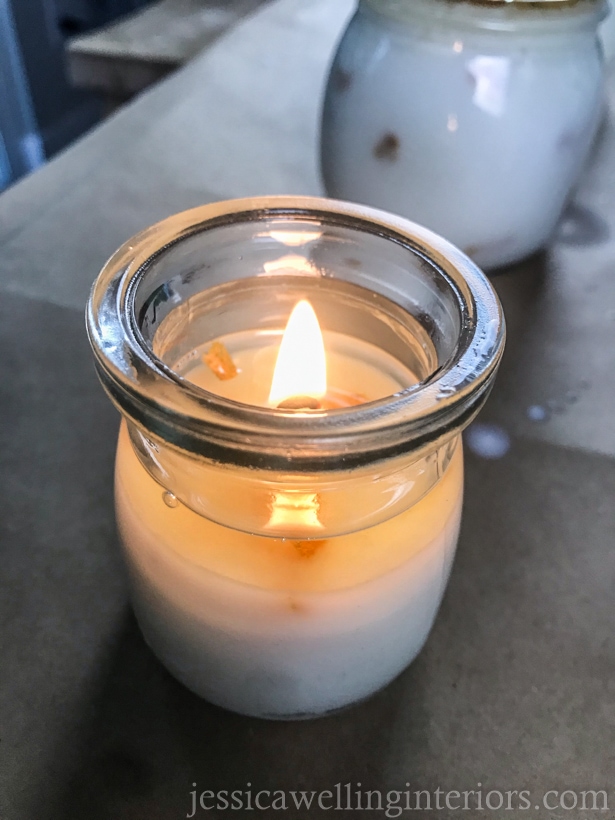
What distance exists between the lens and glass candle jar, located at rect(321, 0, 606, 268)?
18.1 inches

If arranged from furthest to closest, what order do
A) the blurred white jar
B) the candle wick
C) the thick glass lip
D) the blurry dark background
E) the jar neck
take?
the blurry dark background, the blurred white jar, the jar neck, the candle wick, the thick glass lip

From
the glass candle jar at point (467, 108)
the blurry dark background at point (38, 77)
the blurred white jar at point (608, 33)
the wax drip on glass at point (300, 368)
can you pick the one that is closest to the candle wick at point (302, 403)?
the wax drip on glass at point (300, 368)

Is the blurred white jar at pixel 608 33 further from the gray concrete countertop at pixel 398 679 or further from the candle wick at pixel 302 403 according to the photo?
the candle wick at pixel 302 403

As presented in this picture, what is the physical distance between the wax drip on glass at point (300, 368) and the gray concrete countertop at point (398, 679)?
0.14 meters

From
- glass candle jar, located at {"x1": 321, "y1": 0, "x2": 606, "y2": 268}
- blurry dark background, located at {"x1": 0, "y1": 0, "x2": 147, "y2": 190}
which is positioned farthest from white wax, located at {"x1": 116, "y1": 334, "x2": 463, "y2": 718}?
blurry dark background, located at {"x1": 0, "y1": 0, "x2": 147, "y2": 190}

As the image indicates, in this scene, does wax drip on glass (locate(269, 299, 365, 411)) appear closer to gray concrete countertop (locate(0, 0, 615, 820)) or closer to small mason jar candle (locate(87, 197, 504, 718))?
small mason jar candle (locate(87, 197, 504, 718))

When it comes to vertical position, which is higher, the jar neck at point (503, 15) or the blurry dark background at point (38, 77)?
the jar neck at point (503, 15)

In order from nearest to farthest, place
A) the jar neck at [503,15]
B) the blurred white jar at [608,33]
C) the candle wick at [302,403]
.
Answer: the candle wick at [302,403] → the jar neck at [503,15] → the blurred white jar at [608,33]

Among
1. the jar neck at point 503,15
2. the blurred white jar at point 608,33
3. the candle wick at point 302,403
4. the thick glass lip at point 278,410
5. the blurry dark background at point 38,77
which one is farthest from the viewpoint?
the blurry dark background at point 38,77

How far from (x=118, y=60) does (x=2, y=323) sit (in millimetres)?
777

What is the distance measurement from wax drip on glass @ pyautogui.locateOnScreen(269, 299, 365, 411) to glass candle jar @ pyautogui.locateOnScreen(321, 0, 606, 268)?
24cm

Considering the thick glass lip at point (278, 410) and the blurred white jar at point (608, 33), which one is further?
the blurred white jar at point (608, 33)

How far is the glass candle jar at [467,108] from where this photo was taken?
46 centimetres

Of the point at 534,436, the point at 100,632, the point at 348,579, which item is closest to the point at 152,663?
the point at 100,632
